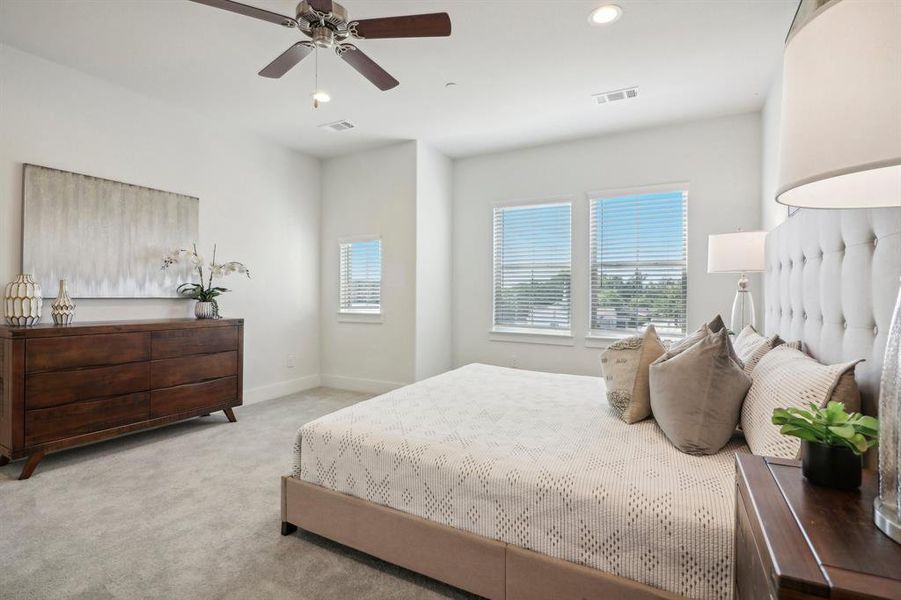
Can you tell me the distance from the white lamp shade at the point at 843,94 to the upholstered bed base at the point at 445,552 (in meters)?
1.23

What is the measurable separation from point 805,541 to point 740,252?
2844mm

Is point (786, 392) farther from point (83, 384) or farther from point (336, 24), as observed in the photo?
point (83, 384)

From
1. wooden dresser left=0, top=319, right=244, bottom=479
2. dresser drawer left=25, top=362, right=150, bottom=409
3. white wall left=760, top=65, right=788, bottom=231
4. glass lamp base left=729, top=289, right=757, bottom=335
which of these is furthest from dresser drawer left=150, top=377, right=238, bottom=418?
white wall left=760, top=65, right=788, bottom=231

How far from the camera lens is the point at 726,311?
404 centimetres

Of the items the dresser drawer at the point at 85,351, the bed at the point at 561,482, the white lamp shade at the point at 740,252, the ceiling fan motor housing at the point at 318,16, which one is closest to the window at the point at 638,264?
the white lamp shade at the point at 740,252

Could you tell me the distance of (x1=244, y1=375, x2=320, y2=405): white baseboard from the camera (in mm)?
4613

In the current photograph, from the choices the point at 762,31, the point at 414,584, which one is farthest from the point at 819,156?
the point at 762,31

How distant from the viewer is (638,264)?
439 cm

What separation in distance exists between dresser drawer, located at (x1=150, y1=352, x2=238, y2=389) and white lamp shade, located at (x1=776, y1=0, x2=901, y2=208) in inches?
155

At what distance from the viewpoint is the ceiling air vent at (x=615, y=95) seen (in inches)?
139

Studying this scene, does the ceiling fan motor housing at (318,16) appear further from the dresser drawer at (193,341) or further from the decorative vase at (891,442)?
the dresser drawer at (193,341)

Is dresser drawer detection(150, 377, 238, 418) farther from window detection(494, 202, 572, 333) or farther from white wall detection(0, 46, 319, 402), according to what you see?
window detection(494, 202, 572, 333)

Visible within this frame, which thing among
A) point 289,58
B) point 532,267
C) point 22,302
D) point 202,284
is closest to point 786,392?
point 289,58

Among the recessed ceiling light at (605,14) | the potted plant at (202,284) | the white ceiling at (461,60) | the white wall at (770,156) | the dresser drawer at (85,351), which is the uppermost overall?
the white ceiling at (461,60)
